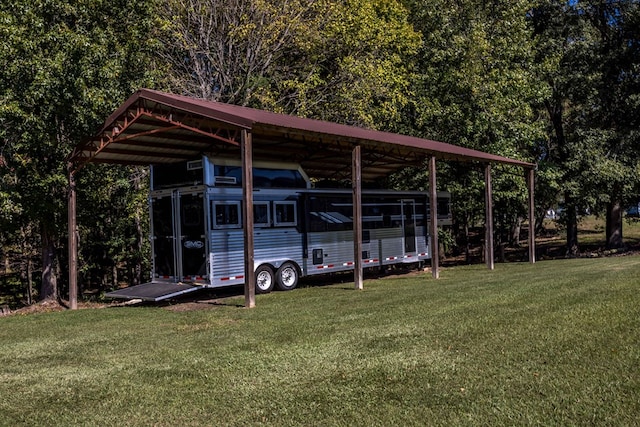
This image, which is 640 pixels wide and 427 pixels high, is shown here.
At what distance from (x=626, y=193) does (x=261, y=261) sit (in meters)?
19.7

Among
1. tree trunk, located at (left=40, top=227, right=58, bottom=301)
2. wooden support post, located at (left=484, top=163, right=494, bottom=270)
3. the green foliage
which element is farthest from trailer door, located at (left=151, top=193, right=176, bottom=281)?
wooden support post, located at (left=484, top=163, right=494, bottom=270)

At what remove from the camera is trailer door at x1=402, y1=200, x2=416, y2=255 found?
19.6 meters

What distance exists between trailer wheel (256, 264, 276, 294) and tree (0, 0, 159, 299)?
5.38 metres

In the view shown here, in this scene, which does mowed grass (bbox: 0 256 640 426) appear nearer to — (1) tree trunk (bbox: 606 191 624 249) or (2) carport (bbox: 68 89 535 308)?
(2) carport (bbox: 68 89 535 308)

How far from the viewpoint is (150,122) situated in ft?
42.4

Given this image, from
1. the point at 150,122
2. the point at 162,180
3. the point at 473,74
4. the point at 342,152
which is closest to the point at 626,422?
the point at 150,122

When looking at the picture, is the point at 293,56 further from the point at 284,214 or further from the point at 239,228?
the point at 239,228

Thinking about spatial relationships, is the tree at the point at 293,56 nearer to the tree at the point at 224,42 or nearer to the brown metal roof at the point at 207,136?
the tree at the point at 224,42

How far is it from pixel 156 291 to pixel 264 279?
2.81m

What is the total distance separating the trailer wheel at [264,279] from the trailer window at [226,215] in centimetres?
147

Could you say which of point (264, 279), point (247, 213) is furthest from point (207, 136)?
point (264, 279)

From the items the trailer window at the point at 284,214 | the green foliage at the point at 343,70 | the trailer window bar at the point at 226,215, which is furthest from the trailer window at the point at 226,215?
the green foliage at the point at 343,70

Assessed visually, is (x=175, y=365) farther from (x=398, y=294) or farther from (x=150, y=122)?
(x=150, y=122)

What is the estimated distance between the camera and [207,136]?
13.6 m
